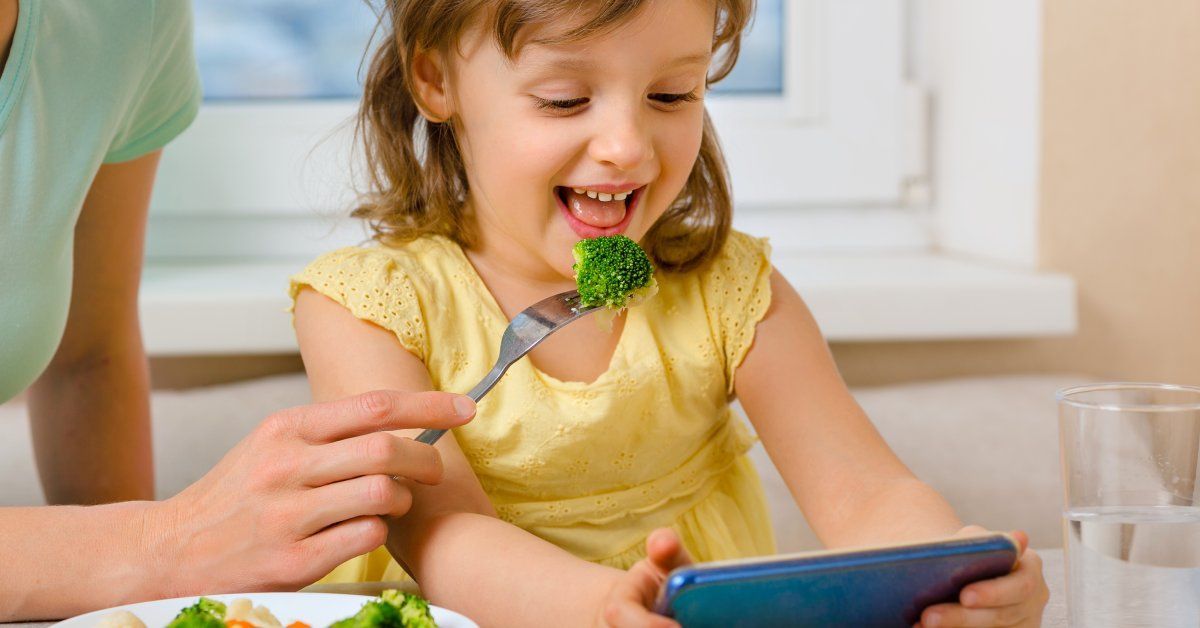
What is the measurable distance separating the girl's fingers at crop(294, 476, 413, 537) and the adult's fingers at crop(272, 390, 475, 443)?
3cm

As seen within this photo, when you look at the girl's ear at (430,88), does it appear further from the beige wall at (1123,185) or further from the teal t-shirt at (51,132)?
the beige wall at (1123,185)

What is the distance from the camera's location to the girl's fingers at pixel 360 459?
73cm

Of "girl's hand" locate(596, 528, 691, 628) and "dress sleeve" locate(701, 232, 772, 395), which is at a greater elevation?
"dress sleeve" locate(701, 232, 772, 395)

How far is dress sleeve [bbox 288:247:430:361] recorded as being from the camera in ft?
3.26

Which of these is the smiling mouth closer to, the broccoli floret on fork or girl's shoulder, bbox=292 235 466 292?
the broccoli floret on fork

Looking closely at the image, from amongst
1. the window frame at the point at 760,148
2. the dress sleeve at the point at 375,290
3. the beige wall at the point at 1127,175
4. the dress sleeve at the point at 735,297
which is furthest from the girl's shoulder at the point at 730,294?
the window frame at the point at 760,148

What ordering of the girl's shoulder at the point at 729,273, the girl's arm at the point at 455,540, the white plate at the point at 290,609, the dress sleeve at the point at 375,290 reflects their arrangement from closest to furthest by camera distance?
1. the white plate at the point at 290,609
2. the girl's arm at the point at 455,540
3. the dress sleeve at the point at 375,290
4. the girl's shoulder at the point at 729,273

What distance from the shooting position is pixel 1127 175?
5.86 feet

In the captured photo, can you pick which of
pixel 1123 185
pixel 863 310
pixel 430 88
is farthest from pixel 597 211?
pixel 1123 185

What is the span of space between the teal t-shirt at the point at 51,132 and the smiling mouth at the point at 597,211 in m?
0.42

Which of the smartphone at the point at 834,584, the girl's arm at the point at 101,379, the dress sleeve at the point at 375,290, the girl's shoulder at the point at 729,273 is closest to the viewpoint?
the smartphone at the point at 834,584

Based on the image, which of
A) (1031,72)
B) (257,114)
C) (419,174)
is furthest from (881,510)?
(257,114)

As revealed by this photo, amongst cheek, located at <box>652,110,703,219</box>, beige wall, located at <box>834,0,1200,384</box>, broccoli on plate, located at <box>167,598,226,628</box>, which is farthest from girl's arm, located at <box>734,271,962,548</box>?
beige wall, located at <box>834,0,1200,384</box>

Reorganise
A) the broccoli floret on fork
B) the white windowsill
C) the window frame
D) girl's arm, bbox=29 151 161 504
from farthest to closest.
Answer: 1. the window frame
2. the white windowsill
3. girl's arm, bbox=29 151 161 504
4. the broccoli floret on fork
